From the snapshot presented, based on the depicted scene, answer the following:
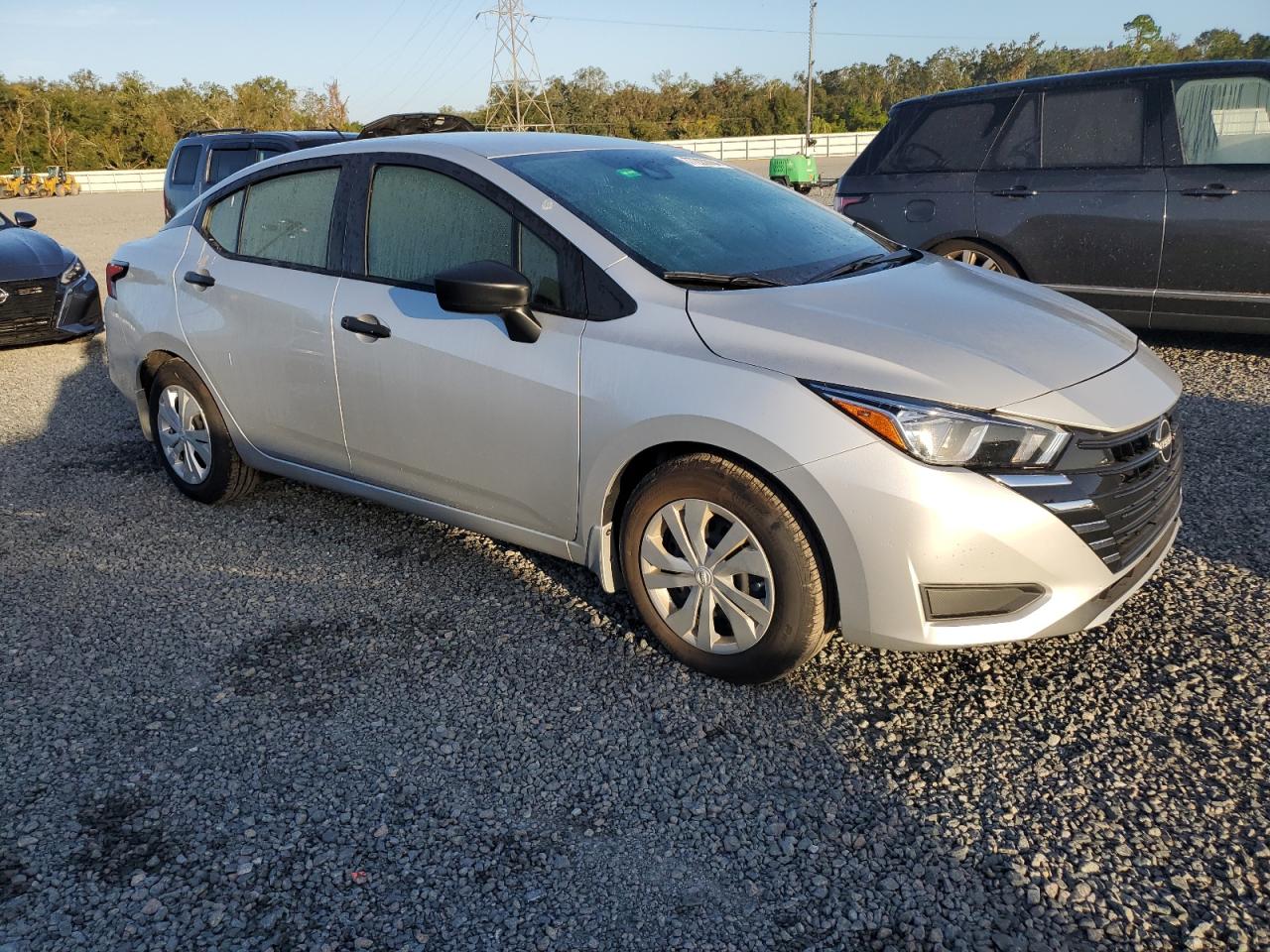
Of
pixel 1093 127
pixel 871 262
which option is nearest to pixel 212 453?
pixel 871 262

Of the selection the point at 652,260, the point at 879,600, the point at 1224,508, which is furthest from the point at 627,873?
the point at 1224,508

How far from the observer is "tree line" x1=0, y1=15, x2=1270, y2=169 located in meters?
54.4

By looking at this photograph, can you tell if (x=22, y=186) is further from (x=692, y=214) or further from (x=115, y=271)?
(x=692, y=214)

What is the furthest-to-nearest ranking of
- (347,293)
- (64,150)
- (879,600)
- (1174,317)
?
(64,150) < (1174,317) < (347,293) < (879,600)

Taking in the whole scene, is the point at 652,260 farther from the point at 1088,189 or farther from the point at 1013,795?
the point at 1088,189

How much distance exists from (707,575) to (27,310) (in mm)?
7810

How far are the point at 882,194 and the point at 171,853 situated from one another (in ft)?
21.5

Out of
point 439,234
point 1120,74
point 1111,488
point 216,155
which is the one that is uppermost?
point 1120,74

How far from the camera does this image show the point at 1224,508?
4.52 metres

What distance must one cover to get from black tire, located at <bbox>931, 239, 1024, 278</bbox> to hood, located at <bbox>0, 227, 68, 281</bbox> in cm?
736

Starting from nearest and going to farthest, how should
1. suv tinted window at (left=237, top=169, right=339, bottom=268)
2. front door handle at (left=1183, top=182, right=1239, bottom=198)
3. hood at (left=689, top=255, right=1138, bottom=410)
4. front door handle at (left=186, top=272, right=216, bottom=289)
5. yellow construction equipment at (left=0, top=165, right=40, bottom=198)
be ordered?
hood at (left=689, top=255, right=1138, bottom=410) → suv tinted window at (left=237, top=169, right=339, bottom=268) → front door handle at (left=186, top=272, right=216, bottom=289) → front door handle at (left=1183, top=182, right=1239, bottom=198) → yellow construction equipment at (left=0, top=165, right=40, bottom=198)

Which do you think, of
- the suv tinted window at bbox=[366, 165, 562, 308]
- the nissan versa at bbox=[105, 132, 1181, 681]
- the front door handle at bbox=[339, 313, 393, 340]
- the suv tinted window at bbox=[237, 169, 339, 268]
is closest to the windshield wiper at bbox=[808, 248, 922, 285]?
the nissan versa at bbox=[105, 132, 1181, 681]

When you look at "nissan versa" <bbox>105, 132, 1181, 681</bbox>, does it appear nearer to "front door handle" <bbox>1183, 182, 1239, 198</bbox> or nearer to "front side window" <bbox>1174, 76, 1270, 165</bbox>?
"front door handle" <bbox>1183, 182, 1239, 198</bbox>

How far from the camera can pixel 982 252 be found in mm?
7266
